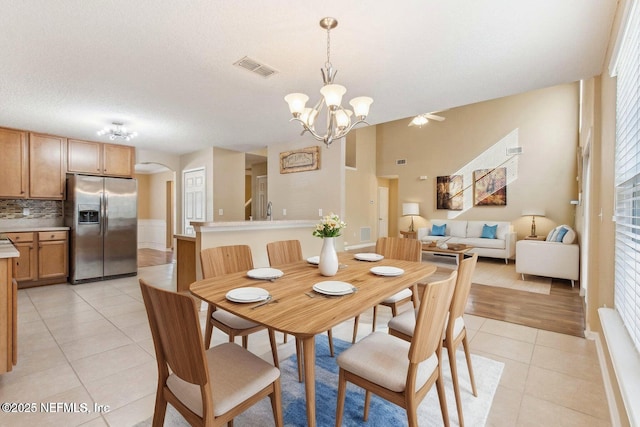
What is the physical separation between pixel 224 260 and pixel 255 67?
5.23 feet

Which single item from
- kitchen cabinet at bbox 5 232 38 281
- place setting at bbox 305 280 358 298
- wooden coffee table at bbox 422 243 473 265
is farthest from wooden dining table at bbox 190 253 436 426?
kitchen cabinet at bbox 5 232 38 281

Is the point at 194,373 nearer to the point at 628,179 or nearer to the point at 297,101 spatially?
the point at 297,101

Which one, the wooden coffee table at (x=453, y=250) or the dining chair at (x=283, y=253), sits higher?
the dining chair at (x=283, y=253)

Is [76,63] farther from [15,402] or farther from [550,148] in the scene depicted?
[550,148]

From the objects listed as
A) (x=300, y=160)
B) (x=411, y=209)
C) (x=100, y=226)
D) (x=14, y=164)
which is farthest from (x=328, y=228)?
(x=411, y=209)

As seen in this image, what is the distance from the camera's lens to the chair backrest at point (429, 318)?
46.5 inches

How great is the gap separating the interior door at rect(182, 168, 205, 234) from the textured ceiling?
2670 millimetres

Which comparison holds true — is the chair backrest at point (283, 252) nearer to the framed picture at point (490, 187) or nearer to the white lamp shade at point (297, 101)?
the white lamp shade at point (297, 101)

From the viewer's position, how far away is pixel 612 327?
1.63m

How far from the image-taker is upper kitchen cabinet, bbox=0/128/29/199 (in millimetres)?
4289

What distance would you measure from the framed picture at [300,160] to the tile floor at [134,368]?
8.61ft

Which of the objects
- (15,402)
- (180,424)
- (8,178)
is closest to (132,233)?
(8,178)

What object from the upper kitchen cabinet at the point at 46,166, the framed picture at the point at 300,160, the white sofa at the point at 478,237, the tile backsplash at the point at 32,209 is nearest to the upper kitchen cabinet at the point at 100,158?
the upper kitchen cabinet at the point at 46,166

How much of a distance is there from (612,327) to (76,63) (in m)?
4.07
